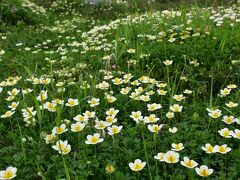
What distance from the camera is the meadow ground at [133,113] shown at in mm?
2643

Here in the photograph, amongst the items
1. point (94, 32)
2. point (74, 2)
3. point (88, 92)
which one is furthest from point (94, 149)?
point (74, 2)

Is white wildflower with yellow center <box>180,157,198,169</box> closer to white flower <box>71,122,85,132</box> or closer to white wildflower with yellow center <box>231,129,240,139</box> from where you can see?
white wildflower with yellow center <box>231,129,240,139</box>

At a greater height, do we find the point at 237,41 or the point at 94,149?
the point at 237,41

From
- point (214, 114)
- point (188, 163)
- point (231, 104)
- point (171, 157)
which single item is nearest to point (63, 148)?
point (171, 157)

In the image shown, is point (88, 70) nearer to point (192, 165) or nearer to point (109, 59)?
point (109, 59)

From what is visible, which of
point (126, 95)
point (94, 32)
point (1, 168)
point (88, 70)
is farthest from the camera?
point (94, 32)

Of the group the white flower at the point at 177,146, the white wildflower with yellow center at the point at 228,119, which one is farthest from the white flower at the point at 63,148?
the white wildflower with yellow center at the point at 228,119

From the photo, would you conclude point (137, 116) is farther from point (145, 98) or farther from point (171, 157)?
point (171, 157)

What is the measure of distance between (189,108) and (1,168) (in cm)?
180

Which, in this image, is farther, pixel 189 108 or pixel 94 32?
pixel 94 32

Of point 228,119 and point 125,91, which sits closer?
point 228,119

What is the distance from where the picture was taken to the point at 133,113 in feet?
10.7

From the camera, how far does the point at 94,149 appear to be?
291cm

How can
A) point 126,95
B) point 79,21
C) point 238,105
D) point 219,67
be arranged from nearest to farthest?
point 238,105 < point 126,95 < point 219,67 < point 79,21
